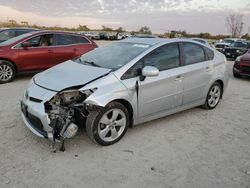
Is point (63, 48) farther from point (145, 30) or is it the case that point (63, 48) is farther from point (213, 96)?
point (145, 30)

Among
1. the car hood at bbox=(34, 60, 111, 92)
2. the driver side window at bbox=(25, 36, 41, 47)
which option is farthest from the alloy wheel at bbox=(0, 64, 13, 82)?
the car hood at bbox=(34, 60, 111, 92)

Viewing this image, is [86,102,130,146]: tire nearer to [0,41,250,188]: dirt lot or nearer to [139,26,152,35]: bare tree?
[0,41,250,188]: dirt lot

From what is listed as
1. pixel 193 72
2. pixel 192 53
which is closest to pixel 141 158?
pixel 193 72

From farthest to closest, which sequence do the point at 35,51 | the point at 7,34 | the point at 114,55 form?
1. the point at 7,34
2. the point at 35,51
3. the point at 114,55

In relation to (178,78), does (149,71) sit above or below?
above

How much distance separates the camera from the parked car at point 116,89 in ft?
11.9

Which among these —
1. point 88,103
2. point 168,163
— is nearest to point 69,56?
point 88,103

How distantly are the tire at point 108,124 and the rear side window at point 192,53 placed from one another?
1760 mm

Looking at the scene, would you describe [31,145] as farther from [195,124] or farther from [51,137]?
[195,124]

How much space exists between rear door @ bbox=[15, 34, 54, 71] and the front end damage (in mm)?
4745

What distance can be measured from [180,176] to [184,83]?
2.05 meters

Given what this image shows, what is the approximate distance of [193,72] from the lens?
195 inches

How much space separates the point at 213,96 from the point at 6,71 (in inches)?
233

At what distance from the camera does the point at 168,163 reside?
11.4 ft
